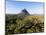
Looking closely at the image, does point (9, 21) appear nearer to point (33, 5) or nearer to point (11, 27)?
point (11, 27)

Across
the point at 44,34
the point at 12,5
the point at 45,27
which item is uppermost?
the point at 12,5

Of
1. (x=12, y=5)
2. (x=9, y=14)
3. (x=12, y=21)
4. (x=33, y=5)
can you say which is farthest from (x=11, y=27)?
(x=33, y=5)

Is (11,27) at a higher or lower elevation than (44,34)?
higher

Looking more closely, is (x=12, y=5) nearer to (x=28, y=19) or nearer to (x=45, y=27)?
(x=28, y=19)
